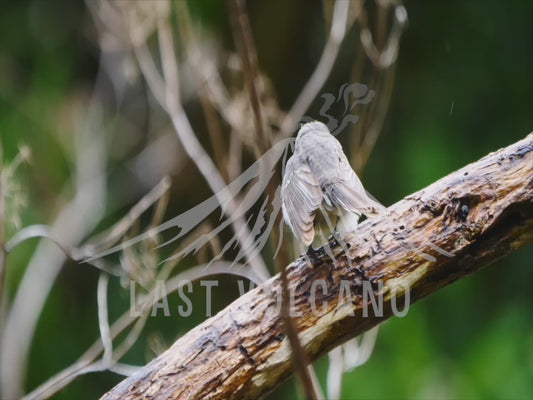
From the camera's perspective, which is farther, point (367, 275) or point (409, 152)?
point (409, 152)

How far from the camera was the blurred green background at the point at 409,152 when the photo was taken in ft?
7.03

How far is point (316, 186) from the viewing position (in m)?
0.87

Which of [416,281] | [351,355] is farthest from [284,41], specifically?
[416,281]

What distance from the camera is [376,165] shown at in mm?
2244

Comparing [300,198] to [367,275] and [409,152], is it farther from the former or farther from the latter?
[409,152]

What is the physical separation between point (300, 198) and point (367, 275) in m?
0.14

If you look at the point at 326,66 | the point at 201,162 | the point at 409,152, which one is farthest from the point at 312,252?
the point at 409,152

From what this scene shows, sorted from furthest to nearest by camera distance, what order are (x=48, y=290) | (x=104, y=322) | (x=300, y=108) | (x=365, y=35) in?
(x=48, y=290) → (x=300, y=108) → (x=365, y=35) → (x=104, y=322)

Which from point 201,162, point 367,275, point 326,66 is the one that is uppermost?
point 326,66

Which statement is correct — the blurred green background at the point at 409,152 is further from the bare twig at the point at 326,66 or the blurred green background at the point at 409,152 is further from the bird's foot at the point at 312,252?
the bird's foot at the point at 312,252

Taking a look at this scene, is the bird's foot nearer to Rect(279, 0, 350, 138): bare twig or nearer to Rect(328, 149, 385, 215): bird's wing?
Rect(328, 149, 385, 215): bird's wing

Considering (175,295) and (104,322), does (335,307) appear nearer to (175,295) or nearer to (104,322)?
(104,322)

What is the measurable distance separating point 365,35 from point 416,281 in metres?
0.75

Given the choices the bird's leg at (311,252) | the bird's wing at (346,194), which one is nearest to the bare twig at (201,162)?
the bird's leg at (311,252)
